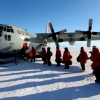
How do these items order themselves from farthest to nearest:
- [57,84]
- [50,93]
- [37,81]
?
1. [37,81]
2. [57,84]
3. [50,93]

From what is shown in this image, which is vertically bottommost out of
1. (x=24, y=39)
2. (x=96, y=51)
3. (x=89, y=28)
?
(x=96, y=51)

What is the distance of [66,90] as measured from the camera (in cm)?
657

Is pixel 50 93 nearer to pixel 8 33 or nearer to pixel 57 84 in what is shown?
pixel 57 84

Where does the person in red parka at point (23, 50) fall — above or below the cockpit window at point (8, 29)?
below

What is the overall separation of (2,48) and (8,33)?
1635 mm

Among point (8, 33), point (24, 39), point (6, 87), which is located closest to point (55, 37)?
point (24, 39)

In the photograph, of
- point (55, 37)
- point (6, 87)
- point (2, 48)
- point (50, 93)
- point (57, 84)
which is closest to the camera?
point (50, 93)

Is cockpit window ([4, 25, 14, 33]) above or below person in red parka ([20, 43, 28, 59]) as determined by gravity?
above

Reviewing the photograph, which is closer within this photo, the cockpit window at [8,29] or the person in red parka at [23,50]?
the cockpit window at [8,29]

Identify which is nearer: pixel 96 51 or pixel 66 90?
pixel 66 90

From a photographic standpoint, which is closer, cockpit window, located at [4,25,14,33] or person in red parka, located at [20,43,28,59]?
cockpit window, located at [4,25,14,33]

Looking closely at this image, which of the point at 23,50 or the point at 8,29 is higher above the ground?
the point at 8,29

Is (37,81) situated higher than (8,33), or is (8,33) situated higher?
(8,33)

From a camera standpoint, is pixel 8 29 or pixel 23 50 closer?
pixel 8 29
